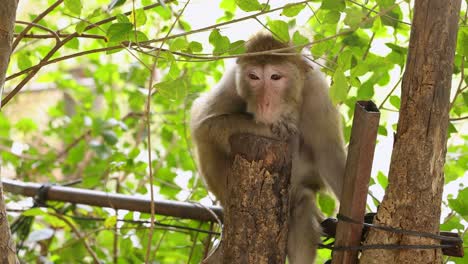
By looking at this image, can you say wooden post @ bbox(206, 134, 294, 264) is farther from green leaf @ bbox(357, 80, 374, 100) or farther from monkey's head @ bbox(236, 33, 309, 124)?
green leaf @ bbox(357, 80, 374, 100)

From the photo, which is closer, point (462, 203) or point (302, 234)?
point (462, 203)

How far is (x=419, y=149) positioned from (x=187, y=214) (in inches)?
50.2

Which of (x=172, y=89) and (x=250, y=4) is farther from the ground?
(x=250, y=4)

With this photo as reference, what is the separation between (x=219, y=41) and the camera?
2279 mm

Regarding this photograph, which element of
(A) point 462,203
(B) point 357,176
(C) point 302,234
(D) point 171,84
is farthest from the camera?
(C) point 302,234

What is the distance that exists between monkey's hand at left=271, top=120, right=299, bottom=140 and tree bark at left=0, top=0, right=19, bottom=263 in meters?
1.20

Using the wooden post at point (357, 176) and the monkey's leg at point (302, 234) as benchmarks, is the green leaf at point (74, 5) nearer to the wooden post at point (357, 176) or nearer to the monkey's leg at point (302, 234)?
the wooden post at point (357, 176)

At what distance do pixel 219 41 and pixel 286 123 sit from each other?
660 mm

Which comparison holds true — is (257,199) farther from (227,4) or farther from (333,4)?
(227,4)

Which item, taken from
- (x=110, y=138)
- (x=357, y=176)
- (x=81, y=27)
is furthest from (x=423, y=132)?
(x=110, y=138)

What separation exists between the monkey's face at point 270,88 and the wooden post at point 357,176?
0.71 meters

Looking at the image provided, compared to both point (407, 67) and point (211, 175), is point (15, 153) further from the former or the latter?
point (407, 67)

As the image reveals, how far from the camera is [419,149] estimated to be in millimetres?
1969

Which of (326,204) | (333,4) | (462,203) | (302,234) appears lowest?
(302,234)
